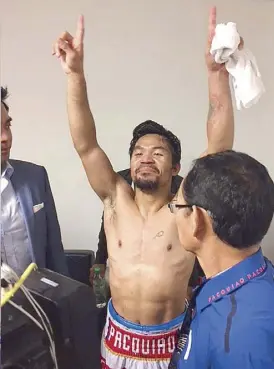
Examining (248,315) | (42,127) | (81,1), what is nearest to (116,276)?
(248,315)

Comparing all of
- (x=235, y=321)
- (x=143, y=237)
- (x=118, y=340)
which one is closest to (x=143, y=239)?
(x=143, y=237)

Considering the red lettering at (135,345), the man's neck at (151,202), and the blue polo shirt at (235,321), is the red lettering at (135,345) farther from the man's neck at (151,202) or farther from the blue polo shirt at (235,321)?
the blue polo shirt at (235,321)

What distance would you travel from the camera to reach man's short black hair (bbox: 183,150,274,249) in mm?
961

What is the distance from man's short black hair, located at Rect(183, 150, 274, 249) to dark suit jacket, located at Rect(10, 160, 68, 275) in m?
0.75

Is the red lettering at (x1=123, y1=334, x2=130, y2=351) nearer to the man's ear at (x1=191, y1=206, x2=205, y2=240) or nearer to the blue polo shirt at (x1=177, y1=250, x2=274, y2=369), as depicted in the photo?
the blue polo shirt at (x1=177, y1=250, x2=274, y2=369)

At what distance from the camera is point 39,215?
5.34 feet

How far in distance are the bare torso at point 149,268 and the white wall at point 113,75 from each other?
3.35 ft

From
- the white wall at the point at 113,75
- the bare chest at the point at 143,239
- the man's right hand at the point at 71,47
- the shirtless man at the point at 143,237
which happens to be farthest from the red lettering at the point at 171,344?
the white wall at the point at 113,75

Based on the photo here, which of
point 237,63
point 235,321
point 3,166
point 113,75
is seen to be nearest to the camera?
point 235,321

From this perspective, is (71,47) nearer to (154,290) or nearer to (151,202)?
(151,202)

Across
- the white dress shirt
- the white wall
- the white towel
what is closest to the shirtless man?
the white towel

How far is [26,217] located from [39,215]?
56 millimetres

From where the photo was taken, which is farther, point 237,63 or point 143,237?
point 143,237

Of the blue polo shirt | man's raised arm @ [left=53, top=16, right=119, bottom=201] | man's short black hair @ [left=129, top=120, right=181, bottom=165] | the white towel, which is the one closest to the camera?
the blue polo shirt
